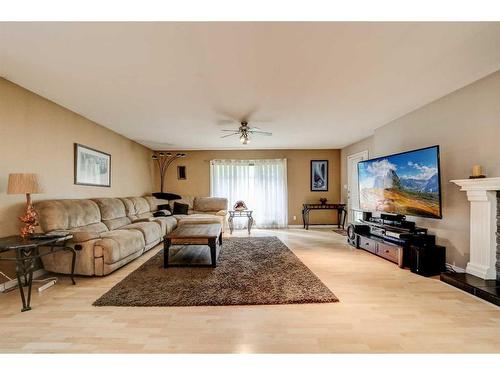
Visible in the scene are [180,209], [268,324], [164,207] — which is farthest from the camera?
[180,209]

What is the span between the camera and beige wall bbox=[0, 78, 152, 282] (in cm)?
260

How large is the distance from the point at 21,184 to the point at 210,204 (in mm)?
4217

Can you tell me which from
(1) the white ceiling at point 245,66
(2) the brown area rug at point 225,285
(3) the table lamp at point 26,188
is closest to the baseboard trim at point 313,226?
(2) the brown area rug at point 225,285

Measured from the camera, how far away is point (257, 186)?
689 centimetres

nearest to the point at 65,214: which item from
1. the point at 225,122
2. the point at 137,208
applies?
the point at 137,208

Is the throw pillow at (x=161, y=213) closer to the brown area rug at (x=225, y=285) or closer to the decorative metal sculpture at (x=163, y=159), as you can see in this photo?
the decorative metal sculpture at (x=163, y=159)

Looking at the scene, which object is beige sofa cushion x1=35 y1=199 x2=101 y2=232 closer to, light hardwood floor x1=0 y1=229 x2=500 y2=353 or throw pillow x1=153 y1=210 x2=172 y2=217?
light hardwood floor x1=0 y1=229 x2=500 y2=353

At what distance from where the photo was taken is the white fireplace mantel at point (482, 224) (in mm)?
2510

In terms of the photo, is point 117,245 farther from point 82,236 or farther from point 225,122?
point 225,122

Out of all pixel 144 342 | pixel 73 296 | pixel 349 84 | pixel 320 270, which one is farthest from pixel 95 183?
pixel 349 84

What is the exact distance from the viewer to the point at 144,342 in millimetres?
1651

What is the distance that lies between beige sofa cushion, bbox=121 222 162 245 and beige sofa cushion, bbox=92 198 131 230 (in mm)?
200

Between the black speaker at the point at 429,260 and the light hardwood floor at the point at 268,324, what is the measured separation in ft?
1.18

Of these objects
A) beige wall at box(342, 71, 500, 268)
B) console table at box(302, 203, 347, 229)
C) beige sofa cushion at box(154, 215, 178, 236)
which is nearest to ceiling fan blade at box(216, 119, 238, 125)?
beige sofa cushion at box(154, 215, 178, 236)
